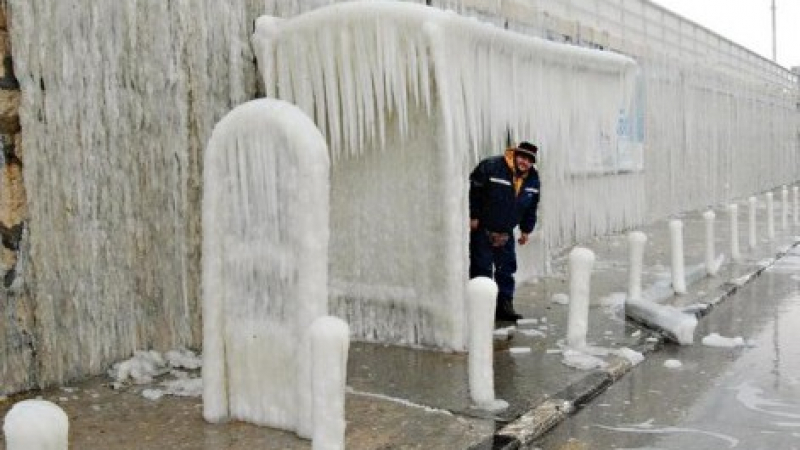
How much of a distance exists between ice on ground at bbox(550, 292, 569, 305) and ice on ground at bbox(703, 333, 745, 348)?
183 centimetres

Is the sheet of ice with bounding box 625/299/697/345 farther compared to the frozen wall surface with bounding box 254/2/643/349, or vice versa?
the sheet of ice with bounding box 625/299/697/345

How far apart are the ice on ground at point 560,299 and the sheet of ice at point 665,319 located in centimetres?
85

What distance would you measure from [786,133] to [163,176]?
1480 inches

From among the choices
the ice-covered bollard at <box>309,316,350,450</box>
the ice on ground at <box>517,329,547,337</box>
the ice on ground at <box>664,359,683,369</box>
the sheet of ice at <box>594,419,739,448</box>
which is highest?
the ice-covered bollard at <box>309,316,350,450</box>

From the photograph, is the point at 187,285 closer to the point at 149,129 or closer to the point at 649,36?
the point at 149,129

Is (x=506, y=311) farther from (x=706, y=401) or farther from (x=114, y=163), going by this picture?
(x=114, y=163)

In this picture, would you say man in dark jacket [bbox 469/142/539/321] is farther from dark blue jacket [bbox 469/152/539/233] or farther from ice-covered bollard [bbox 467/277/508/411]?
ice-covered bollard [bbox 467/277/508/411]

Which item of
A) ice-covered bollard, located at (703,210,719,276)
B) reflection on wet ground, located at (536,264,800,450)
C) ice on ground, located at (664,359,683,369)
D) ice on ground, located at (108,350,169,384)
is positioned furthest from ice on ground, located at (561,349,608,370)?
ice-covered bollard, located at (703,210,719,276)

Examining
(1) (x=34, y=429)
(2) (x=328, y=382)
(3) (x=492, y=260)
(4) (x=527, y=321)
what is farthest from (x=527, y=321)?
(1) (x=34, y=429)

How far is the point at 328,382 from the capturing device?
13.7 ft

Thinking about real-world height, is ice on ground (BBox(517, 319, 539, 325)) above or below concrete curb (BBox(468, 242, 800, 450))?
above

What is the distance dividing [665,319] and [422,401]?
3237 mm

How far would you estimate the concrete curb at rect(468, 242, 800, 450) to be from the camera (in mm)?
4887

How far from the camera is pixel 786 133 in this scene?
127 feet
